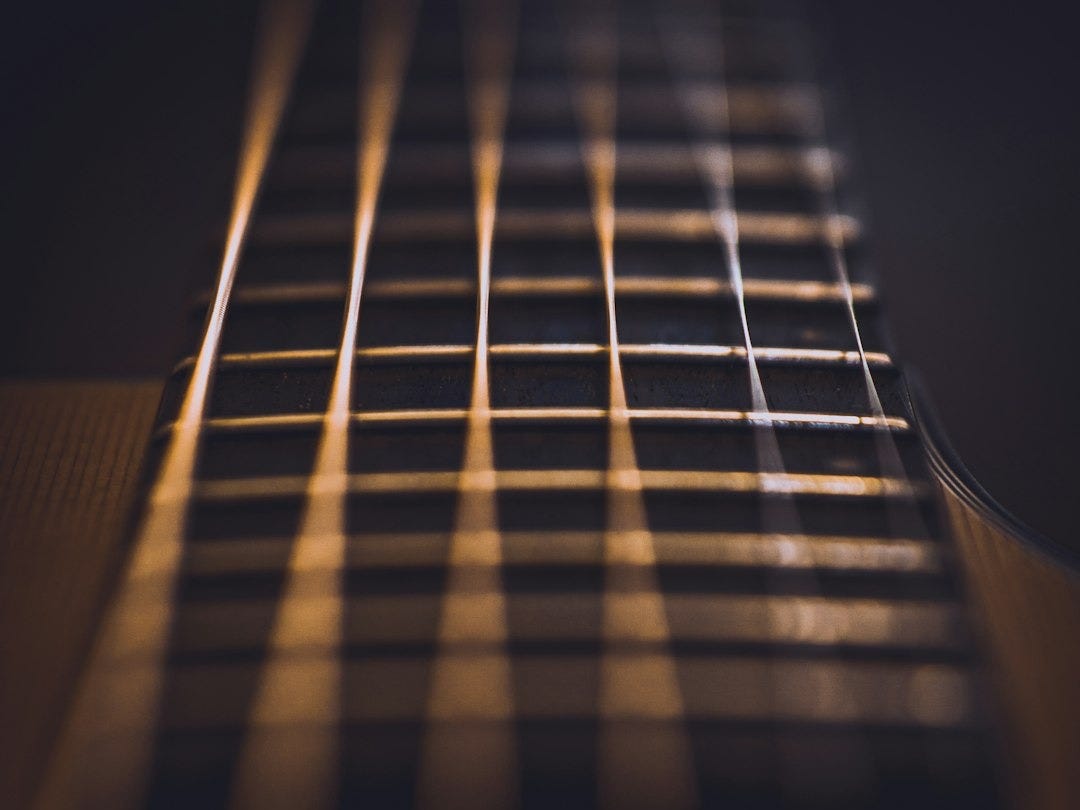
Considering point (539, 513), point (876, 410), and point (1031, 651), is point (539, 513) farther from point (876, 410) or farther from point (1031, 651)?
point (1031, 651)

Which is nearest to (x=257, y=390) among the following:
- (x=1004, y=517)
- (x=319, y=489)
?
(x=319, y=489)

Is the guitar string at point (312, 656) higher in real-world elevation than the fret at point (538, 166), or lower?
lower

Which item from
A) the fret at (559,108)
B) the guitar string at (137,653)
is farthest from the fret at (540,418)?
the fret at (559,108)

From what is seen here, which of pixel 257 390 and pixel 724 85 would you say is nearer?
pixel 257 390

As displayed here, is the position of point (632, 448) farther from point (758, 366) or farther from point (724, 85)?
point (724, 85)

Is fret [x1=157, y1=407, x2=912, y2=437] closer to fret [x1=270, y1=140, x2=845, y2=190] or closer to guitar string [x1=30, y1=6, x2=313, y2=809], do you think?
guitar string [x1=30, y1=6, x2=313, y2=809]

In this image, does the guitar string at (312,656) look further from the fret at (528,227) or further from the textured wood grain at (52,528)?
the textured wood grain at (52,528)
